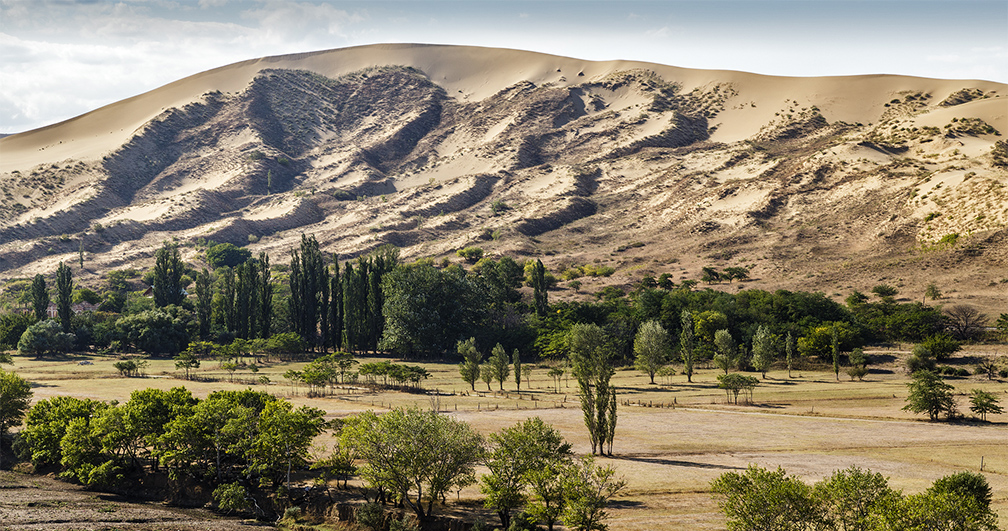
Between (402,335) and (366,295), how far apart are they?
12059 millimetres

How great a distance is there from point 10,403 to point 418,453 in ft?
132

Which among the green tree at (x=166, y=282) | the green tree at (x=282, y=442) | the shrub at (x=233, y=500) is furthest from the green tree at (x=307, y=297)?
the shrub at (x=233, y=500)

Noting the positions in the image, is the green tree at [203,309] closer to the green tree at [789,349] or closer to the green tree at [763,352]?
the green tree at [763,352]

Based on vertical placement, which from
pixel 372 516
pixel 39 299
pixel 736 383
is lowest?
pixel 372 516

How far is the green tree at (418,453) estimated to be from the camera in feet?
128

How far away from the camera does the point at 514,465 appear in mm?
38469

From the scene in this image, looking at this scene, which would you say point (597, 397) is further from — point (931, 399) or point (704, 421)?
point (931, 399)

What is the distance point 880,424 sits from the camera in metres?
61.4

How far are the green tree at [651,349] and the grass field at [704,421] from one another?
2015 millimetres

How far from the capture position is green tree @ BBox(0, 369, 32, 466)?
58.2 m

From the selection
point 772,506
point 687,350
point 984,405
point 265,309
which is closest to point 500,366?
point 687,350

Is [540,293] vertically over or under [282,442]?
over

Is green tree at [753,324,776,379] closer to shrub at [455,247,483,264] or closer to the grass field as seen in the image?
the grass field

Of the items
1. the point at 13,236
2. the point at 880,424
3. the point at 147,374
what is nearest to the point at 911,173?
the point at 880,424
